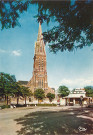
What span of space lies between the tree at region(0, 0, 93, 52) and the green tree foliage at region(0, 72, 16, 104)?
88.2 ft

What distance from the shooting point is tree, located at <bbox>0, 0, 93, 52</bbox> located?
462 cm

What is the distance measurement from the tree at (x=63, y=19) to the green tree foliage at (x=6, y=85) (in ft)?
88.2

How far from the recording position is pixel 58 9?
4.94 meters

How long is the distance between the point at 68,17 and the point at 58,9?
1.96 feet

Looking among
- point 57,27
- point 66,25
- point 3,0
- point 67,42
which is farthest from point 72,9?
point 3,0

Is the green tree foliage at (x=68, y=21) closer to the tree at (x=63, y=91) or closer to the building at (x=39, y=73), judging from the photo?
the building at (x=39, y=73)

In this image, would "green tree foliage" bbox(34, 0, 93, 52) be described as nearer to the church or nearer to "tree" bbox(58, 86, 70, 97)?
the church

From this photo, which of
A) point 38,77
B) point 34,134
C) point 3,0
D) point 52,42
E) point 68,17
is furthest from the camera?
point 38,77

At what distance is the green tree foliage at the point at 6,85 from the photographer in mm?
29888

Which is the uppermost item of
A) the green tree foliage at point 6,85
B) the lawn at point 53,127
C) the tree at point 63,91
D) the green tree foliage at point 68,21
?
the green tree foliage at point 68,21

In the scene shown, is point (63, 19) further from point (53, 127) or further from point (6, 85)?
point (6, 85)

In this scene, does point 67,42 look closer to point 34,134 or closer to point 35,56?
point 34,134

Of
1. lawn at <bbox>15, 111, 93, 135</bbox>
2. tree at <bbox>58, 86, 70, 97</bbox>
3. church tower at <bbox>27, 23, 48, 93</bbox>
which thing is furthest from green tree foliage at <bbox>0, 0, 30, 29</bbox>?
tree at <bbox>58, 86, 70, 97</bbox>

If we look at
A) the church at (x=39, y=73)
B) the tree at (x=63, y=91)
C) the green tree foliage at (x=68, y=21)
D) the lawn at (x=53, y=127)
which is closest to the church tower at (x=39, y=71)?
the church at (x=39, y=73)
